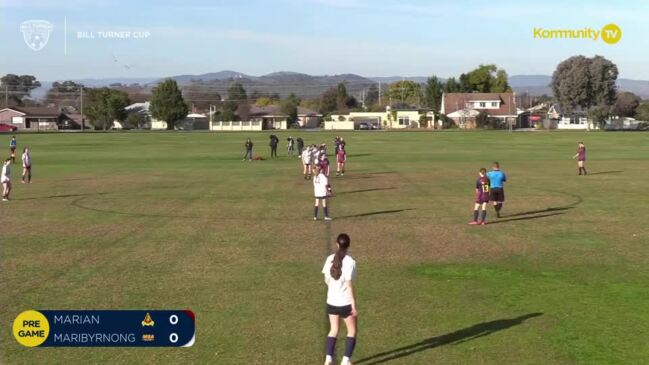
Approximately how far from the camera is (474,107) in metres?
138

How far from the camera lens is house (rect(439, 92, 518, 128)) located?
13088 centimetres

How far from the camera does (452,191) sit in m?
30.9

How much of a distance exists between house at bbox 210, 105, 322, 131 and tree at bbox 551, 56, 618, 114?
5778 centimetres

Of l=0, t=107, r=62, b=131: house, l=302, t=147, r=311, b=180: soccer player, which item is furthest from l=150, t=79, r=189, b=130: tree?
l=302, t=147, r=311, b=180: soccer player

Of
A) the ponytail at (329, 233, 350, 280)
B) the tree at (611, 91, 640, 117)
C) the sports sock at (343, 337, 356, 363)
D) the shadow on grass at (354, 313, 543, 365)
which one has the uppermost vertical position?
the tree at (611, 91, 640, 117)

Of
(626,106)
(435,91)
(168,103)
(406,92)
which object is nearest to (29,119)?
(168,103)

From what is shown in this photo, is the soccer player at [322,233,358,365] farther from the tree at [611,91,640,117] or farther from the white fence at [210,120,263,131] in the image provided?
the tree at [611,91,640,117]

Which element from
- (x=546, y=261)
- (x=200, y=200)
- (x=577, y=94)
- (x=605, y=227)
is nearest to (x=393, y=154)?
(x=200, y=200)

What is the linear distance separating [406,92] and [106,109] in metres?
89.9

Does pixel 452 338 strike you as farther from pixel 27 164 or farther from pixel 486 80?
pixel 486 80

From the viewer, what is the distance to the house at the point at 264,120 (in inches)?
5433

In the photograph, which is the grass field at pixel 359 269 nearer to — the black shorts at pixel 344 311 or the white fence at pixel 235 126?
the black shorts at pixel 344 311

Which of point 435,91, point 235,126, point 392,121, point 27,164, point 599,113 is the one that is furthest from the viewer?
point 435,91

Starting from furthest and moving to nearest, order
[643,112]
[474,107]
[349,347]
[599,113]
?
1. [474,107]
2. [643,112]
3. [599,113]
4. [349,347]
